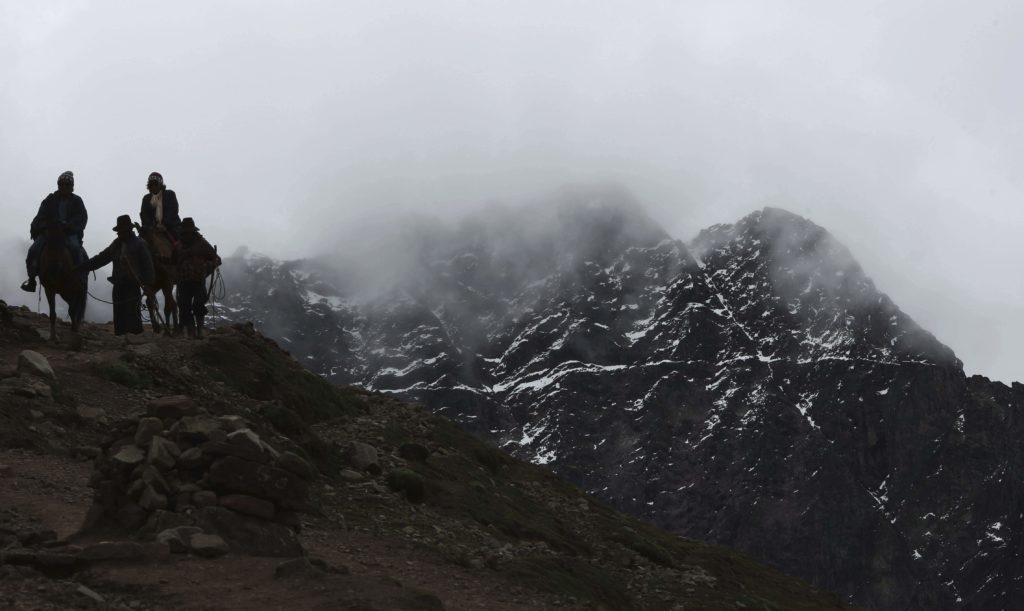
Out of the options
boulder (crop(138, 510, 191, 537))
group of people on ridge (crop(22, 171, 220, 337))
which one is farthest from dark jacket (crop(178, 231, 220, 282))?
boulder (crop(138, 510, 191, 537))

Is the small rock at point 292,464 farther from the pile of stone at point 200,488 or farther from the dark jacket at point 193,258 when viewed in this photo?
the dark jacket at point 193,258

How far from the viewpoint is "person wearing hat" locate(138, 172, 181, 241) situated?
27.6 m

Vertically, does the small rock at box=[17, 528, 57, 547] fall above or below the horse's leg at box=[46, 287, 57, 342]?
below

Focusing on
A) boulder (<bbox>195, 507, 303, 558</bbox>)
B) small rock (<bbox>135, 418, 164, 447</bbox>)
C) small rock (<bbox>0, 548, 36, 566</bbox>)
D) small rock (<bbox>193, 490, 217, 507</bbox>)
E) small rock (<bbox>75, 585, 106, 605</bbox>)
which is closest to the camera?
small rock (<bbox>75, 585, 106, 605</bbox>)

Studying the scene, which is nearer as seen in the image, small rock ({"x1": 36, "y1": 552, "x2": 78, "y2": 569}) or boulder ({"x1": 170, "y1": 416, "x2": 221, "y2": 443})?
small rock ({"x1": 36, "y1": 552, "x2": 78, "y2": 569})

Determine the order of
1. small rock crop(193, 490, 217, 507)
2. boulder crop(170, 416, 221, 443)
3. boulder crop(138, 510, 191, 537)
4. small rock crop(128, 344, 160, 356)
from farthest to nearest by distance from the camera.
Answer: small rock crop(128, 344, 160, 356)
boulder crop(170, 416, 221, 443)
small rock crop(193, 490, 217, 507)
boulder crop(138, 510, 191, 537)

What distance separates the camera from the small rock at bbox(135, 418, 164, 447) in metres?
16.7

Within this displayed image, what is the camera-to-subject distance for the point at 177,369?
25359 mm

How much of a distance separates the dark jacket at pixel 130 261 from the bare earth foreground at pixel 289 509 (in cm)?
163

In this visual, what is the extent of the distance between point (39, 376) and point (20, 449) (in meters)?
2.89

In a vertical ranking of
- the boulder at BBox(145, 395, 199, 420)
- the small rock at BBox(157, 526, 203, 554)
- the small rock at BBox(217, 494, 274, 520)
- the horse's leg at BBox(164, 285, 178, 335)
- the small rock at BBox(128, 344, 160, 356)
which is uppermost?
the horse's leg at BBox(164, 285, 178, 335)

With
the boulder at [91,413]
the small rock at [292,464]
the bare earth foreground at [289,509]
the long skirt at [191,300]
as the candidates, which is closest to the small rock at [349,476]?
the bare earth foreground at [289,509]

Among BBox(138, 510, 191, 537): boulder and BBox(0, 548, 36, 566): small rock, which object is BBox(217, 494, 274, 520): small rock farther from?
BBox(0, 548, 36, 566): small rock

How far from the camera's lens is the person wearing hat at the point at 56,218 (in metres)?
25.4
